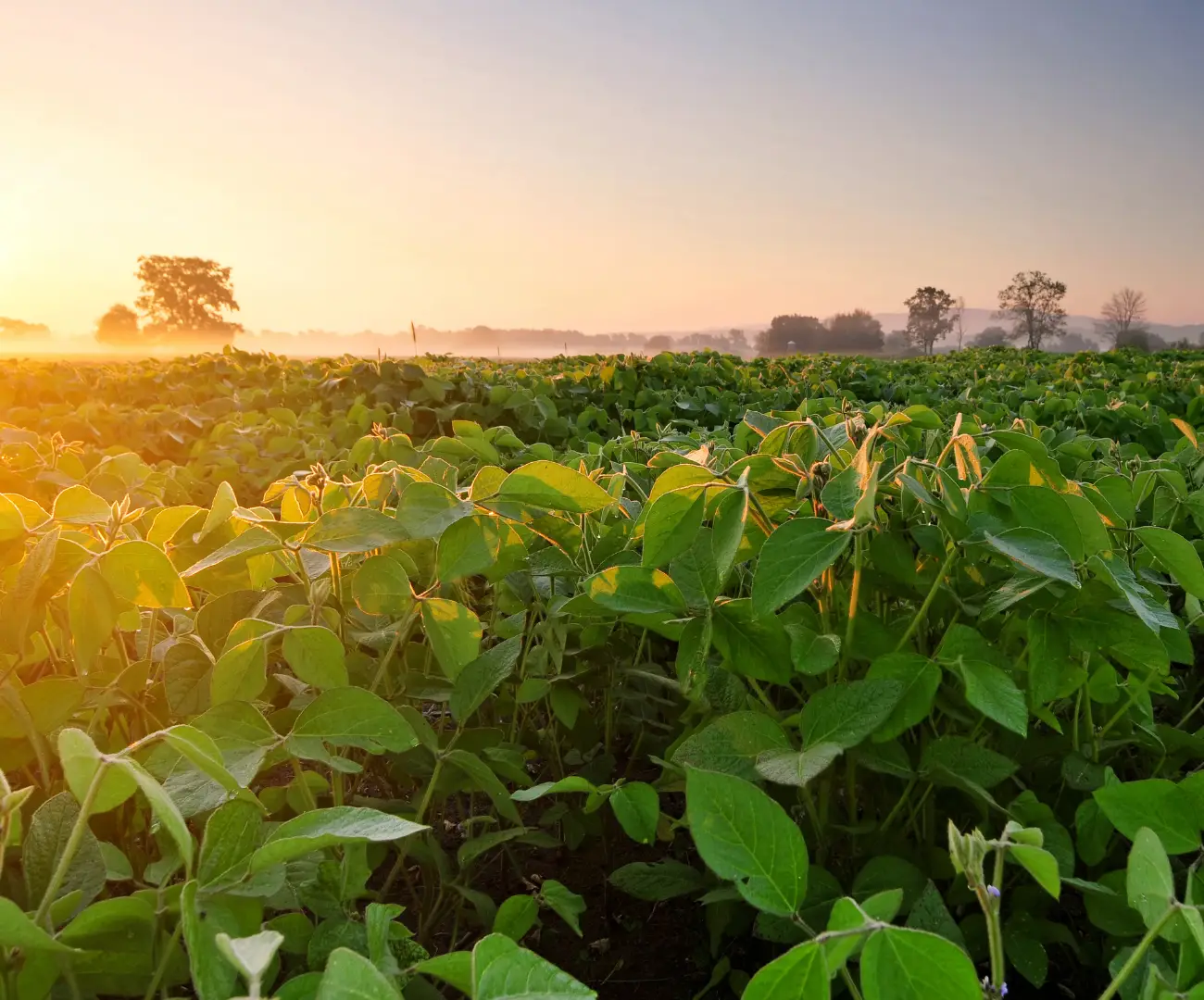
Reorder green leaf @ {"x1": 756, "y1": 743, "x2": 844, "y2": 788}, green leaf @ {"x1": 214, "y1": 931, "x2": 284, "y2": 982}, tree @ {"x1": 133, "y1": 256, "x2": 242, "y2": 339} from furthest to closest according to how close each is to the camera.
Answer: tree @ {"x1": 133, "y1": 256, "x2": 242, "y2": 339} < green leaf @ {"x1": 756, "y1": 743, "x2": 844, "y2": 788} < green leaf @ {"x1": 214, "y1": 931, "x2": 284, "y2": 982}

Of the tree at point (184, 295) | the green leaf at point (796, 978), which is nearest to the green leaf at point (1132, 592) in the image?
the green leaf at point (796, 978)

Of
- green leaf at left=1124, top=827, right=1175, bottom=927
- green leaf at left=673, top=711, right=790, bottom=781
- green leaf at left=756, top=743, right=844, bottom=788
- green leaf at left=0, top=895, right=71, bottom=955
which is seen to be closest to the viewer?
green leaf at left=0, top=895, right=71, bottom=955

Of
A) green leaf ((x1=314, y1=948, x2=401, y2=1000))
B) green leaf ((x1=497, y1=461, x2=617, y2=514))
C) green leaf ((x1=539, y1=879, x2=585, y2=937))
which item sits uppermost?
green leaf ((x1=497, y1=461, x2=617, y2=514))

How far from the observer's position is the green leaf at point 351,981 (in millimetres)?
550

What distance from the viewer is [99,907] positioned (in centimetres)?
73

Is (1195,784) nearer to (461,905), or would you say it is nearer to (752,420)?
(752,420)

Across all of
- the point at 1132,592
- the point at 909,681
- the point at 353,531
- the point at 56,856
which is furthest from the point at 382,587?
the point at 1132,592

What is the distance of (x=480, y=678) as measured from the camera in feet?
3.87

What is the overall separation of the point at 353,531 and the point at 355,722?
240 mm

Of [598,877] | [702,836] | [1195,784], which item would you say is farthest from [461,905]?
[1195,784]

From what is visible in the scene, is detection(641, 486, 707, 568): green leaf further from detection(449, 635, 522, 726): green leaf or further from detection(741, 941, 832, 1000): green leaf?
detection(741, 941, 832, 1000): green leaf

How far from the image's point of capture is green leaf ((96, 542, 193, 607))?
3.20 ft

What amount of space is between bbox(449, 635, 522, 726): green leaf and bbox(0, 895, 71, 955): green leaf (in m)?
0.58

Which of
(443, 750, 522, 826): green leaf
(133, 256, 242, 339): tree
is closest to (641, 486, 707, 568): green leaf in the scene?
(443, 750, 522, 826): green leaf
